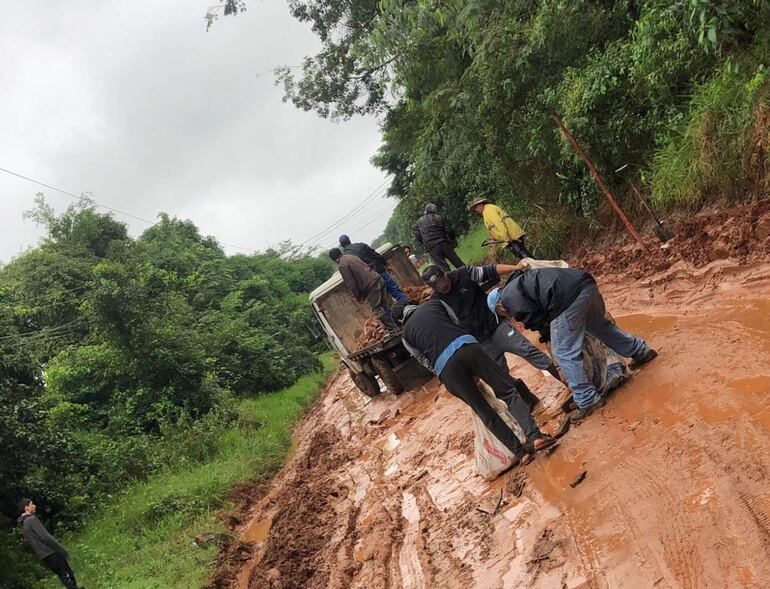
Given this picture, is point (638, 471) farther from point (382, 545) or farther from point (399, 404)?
point (399, 404)

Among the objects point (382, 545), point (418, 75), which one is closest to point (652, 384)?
point (382, 545)

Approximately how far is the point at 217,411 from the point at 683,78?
13.1 m

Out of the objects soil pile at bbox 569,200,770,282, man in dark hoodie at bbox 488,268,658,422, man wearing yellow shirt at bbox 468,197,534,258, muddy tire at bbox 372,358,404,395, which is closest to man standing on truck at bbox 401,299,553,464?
man in dark hoodie at bbox 488,268,658,422

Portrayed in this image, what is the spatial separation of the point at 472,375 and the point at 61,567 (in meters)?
6.01

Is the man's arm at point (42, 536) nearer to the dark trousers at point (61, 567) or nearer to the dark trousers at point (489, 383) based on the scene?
the dark trousers at point (61, 567)

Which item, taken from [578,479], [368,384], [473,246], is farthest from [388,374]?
[473,246]

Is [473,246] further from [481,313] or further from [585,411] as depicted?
[585,411]

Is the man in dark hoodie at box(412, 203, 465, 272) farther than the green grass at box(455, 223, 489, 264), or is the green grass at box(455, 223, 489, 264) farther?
the green grass at box(455, 223, 489, 264)

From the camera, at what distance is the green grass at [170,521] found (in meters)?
7.27

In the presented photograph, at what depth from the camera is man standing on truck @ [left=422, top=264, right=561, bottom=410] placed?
5.25 m

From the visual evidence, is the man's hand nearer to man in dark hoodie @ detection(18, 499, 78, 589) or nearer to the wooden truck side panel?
the wooden truck side panel

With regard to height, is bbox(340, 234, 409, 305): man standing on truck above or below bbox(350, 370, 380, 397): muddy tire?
above

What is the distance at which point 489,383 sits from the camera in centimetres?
486

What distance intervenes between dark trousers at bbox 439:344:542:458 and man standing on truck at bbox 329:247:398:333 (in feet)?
13.3
